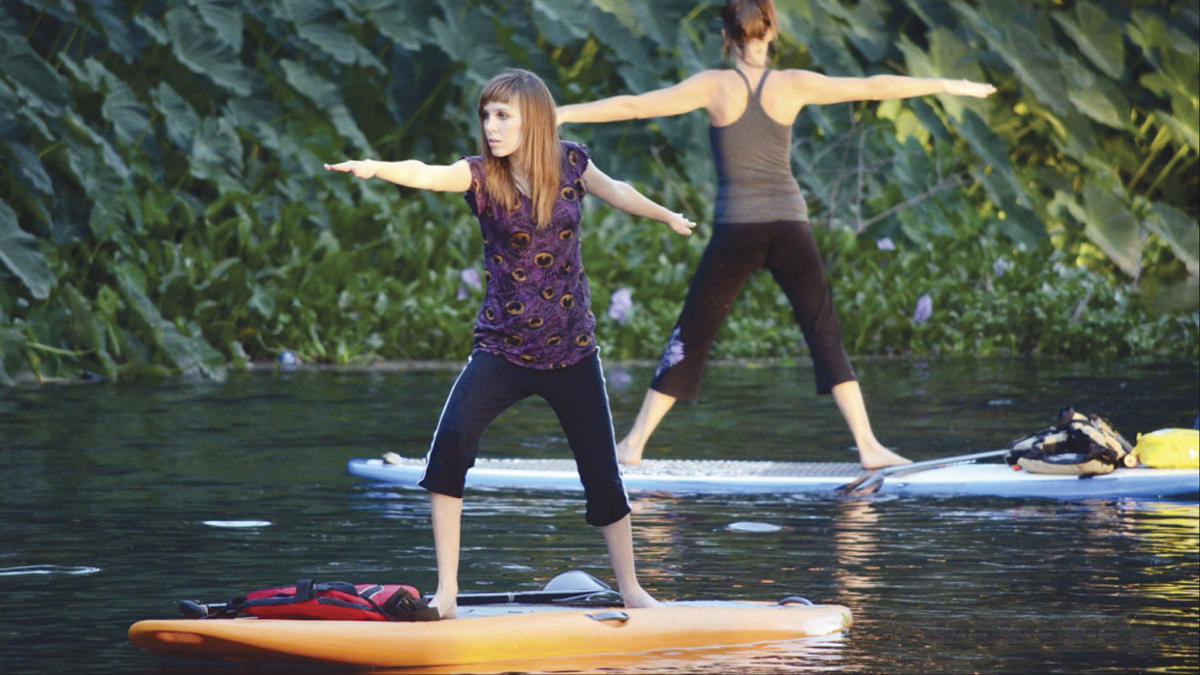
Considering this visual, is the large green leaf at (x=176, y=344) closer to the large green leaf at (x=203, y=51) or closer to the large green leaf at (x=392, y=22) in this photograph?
the large green leaf at (x=203, y=51)

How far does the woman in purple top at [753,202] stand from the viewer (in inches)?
343

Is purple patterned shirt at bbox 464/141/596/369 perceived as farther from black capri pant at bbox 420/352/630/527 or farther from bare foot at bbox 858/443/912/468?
bare foot at bbox 858/443/912/468

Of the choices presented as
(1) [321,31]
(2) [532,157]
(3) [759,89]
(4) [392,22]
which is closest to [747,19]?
(3) [759,89]

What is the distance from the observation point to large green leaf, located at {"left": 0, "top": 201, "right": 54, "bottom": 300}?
44.3 feet

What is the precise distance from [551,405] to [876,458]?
11.6ft

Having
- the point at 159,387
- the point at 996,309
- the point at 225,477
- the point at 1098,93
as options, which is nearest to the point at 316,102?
the point at 159,387

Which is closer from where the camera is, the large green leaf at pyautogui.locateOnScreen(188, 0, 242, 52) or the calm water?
the calm water

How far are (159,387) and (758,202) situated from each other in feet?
18.7

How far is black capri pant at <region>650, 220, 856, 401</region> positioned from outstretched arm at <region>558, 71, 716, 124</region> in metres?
0.54

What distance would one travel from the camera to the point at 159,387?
13.6 metres

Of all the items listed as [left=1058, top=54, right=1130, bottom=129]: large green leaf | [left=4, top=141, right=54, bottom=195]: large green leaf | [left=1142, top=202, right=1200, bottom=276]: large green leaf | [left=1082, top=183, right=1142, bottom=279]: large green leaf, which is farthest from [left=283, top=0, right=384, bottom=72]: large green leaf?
[left=1142, top=202, right=1200, bottom=276]: large green leaf

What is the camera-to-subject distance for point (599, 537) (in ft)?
26.2

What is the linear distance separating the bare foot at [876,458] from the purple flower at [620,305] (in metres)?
7.17

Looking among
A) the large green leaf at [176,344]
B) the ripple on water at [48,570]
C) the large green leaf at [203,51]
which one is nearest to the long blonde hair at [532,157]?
the ripple on water at [48,570]
